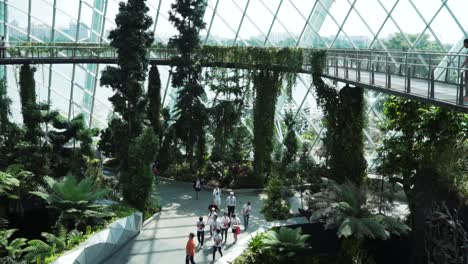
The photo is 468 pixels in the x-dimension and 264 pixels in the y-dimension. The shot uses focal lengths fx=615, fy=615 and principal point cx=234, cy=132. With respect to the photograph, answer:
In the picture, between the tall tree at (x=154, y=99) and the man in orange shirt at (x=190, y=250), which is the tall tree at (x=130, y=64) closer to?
the tall tree at (x=154, y=99)

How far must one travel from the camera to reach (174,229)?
69.7 feet

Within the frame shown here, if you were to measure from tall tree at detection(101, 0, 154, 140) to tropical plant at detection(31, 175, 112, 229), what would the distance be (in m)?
5.57

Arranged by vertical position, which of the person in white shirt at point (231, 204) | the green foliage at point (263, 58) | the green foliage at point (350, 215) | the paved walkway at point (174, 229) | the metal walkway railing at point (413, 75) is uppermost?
the green foliage at point (263, 58)

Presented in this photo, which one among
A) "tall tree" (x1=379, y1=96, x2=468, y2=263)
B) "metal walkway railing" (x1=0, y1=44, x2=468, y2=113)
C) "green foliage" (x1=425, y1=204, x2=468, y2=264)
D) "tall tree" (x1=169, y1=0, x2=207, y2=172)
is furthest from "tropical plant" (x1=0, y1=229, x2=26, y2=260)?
"tall tree" (x1=169, y1=0, x2=207, y2=172)

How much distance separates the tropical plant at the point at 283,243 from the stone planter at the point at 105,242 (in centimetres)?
463

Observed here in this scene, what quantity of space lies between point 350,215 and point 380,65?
5189 millimetres

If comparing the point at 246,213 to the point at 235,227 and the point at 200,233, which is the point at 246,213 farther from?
the point at 200,233

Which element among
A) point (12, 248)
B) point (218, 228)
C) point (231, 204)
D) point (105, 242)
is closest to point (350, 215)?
point (218, 228)

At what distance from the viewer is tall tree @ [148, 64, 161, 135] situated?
3008cm

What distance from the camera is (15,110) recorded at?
124ft

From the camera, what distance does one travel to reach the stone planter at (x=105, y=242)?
16.5 meters

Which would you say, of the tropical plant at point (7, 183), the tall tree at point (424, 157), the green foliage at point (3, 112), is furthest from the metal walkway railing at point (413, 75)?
the green foliage at point (3, 112)

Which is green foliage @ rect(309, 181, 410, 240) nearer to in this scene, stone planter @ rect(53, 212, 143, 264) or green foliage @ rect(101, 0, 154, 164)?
stone planter @ rect(53, 212, 143, 264)

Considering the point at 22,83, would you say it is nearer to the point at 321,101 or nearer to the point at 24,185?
the point at 24,185
